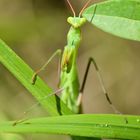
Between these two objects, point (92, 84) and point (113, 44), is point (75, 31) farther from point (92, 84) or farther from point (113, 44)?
point (92, 84)

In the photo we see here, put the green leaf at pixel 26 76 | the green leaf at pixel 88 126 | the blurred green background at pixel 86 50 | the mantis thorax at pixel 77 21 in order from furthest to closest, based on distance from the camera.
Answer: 1. the blurred green background at pixel 86 50
2. the mantis thorax at pixel 77 21
3. the green leaf at pixel 26 76
4. the green leaf at pixel 88 126

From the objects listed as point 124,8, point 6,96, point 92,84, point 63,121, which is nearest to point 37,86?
point 63,121

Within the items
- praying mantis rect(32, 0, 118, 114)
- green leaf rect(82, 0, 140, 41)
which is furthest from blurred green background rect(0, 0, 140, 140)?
green leaf rect(82, 0, 140, 41)

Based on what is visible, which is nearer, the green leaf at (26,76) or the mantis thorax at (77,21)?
the green leaf at (26,76)

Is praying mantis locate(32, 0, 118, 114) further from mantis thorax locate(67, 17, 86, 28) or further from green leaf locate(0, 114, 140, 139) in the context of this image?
green leaf locate(0, 114, 140, 139)

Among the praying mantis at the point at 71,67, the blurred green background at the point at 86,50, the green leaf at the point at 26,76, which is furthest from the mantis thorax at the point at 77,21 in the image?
the blurred green background at the point at 86,50

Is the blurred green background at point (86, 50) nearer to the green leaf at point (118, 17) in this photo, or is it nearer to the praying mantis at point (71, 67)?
the praying mantis at point (71, 67)
